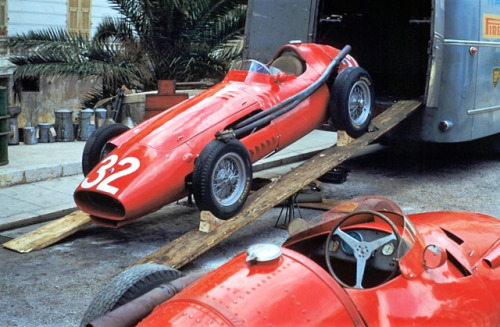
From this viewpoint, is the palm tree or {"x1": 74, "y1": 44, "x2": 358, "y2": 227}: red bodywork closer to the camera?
{"x1": 74, "y1": 44, "x2": 358, "y2": 227}: red bodywork

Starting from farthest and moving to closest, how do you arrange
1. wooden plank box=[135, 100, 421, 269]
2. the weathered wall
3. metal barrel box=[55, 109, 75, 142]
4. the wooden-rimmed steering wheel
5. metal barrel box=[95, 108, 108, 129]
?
the weathered wall, metal barrel box=[95, 108, 108, 129], metal barrel box=[55, 109, 75, 142], wooden plank box=[135, 100, 421, 269], the wooden-rimmed steering wheel

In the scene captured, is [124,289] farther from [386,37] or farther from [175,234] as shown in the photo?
[386,37]

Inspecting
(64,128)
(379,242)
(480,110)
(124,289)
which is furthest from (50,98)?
(379,242)

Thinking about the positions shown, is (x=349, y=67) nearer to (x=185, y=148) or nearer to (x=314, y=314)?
(x=185, y=148)

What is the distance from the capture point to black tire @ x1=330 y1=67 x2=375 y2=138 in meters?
7.89

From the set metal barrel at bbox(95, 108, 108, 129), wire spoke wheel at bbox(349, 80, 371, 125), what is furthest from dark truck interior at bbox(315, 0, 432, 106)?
metal barrel at bbox(95, 108, 108, 129)

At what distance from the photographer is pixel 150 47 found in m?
13.3

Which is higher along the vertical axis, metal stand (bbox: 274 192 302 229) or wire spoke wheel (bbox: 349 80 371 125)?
wire spoke wheel (bbox: 349 80 371 125)

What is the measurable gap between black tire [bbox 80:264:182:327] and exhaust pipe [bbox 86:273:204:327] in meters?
0.19

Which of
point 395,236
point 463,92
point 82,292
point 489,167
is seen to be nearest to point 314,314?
point 395,236

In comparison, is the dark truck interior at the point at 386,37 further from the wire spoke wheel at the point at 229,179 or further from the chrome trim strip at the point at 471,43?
the wire spoke wheel at the point at 229,179

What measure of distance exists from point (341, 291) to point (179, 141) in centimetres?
361

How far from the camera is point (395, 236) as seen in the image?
3.65 metres

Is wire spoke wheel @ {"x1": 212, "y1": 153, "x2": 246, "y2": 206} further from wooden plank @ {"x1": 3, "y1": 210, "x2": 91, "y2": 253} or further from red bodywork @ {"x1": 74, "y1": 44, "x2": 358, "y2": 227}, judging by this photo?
wooden plank @ {"x1": 3, "y1": 210, "x2": 91, "y2": 253}
